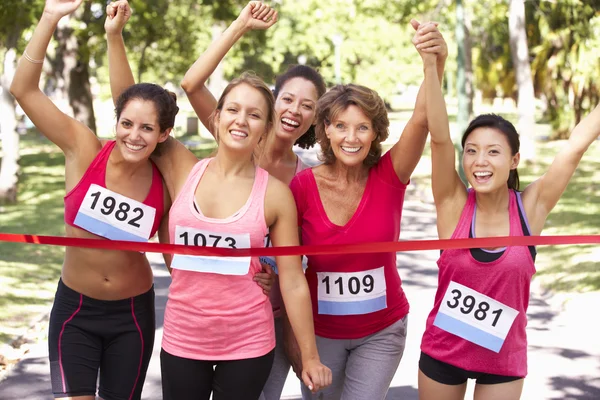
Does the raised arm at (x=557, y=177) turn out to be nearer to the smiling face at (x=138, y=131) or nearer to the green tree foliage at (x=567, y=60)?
the smiling face at (x=138, y=131)

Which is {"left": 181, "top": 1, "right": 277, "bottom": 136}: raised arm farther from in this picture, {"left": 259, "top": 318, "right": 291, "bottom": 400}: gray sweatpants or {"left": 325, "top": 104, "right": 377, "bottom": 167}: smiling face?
{"left": 259, "top": 318, "right": 291, "bottom": 400}: gray sweatpants

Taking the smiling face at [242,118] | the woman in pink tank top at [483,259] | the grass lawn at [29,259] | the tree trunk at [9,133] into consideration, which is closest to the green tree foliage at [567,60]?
the grass lawn at [29,259]

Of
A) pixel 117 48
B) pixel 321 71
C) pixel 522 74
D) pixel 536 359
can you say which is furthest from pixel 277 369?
pixel 321 71

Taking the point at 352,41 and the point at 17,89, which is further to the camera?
the point at 352,41

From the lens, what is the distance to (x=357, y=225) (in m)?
3.71

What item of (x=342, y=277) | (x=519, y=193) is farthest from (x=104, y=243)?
(x=519, y=193)

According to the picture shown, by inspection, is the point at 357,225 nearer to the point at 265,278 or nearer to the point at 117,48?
the point at 265,278

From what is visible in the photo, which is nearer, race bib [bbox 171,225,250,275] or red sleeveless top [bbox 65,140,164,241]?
race bib [bbox 171,225,250,275]

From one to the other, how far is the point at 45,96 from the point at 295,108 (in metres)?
1.17

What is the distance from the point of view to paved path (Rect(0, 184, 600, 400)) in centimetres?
598

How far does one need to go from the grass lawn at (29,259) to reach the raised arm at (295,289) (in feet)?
14.1

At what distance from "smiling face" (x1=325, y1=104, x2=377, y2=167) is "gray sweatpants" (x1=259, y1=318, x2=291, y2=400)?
85cm

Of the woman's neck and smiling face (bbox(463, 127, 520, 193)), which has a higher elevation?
smiling face (bbox(463, 127, 520, 193))

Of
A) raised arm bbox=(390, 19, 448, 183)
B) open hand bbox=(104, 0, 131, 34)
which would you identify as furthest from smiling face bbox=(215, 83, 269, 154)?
open hand bbox=(104, 0, 131, 34)
